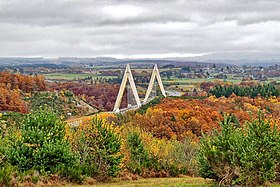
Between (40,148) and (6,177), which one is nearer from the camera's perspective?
(6,177)

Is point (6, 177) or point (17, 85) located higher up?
point (6, 177)

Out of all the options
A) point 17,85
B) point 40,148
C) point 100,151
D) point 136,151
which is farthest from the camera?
point 17,85

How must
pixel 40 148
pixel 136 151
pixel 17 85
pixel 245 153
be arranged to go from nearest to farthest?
1. pixel 245 153
2. pixel 40 148
3. pixel 136 151
4. pixel 17 85

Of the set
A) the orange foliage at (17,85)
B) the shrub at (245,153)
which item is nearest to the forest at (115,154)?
→ the shrub at (245,153)

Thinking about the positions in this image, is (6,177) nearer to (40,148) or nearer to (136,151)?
(40,148)

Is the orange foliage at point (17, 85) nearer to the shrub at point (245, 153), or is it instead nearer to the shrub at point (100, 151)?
the shrub at point (100, 151)

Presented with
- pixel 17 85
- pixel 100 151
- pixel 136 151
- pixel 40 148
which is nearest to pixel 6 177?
pixel 40 148

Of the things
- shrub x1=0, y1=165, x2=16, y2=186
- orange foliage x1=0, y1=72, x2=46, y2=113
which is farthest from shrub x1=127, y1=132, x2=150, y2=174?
orange foliage x1=0, y1=72, x2=46, y2=113

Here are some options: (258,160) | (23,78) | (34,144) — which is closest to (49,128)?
(34,144)

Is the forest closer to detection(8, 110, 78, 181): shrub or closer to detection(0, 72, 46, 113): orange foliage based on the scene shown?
detection(8, 110, 78, 181): shrub

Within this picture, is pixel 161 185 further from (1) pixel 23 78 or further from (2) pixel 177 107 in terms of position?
(1) pixel 23 78
